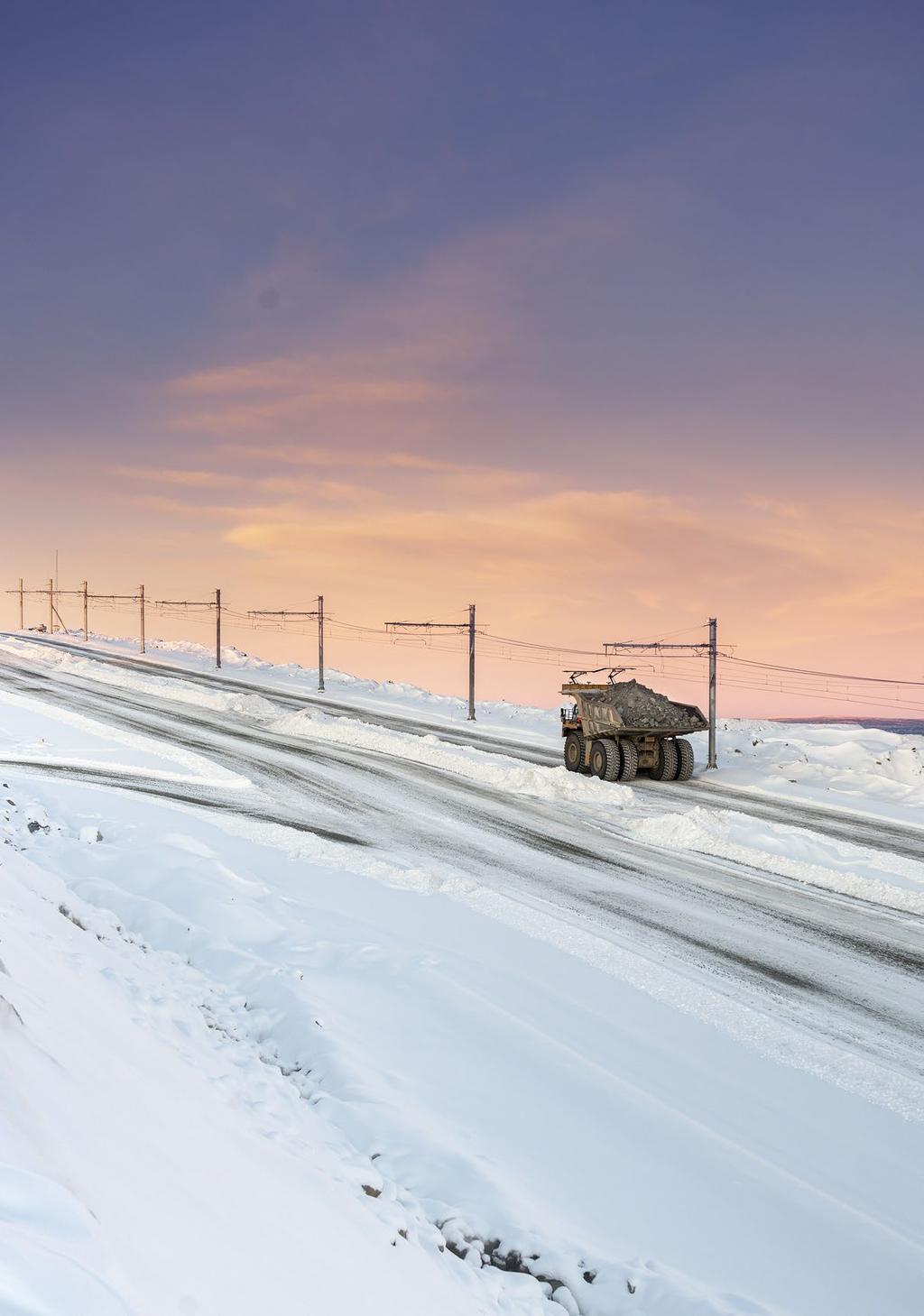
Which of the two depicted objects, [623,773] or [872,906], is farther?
[623,773]

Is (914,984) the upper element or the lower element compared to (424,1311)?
lower

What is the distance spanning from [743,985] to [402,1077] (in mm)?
4409

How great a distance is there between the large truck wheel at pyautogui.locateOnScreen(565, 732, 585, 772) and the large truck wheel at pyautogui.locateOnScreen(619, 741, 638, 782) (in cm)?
137

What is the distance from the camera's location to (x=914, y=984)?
979cm

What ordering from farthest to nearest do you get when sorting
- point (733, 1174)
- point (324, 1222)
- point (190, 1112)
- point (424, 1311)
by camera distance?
point (733, 1174) < point (190, 1112) < point (324, 1222) < point (424, 1311)

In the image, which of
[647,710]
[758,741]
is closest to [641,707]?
[647,710]

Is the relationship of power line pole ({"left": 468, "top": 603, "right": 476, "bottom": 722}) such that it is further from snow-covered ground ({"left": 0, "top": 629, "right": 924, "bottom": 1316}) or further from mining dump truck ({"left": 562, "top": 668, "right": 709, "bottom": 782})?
snow-covered ground ({"left": 0, "top": 629, "right": 924, "bottom": 1316})

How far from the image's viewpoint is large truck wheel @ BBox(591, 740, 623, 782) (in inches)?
889

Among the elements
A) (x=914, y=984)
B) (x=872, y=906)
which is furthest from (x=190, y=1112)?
(x=872, y=906)

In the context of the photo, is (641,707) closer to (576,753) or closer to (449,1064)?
(576,753)

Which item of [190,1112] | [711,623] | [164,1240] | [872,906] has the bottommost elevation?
[872,906]

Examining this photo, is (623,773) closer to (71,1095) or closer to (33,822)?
(33,822)

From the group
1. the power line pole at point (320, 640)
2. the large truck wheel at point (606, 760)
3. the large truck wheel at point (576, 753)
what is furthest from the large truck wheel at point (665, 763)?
the power line pole at point (320, 640)

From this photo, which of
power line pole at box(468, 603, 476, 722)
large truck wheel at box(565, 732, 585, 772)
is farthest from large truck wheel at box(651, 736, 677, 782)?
power line pole at box(468, 603, 476, 722)
